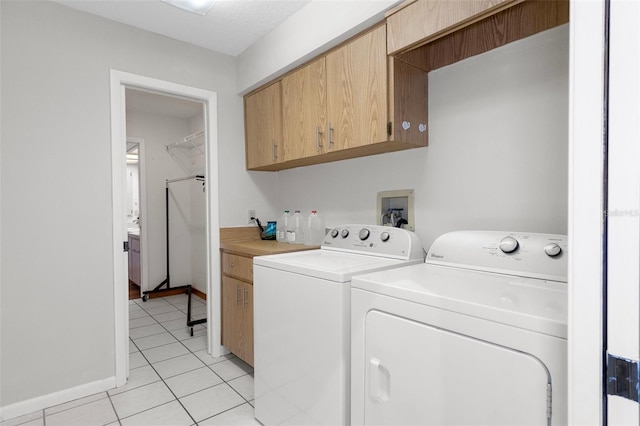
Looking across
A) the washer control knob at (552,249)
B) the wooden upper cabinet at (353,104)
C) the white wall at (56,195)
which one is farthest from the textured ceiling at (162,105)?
the washer control knob at (552,249)

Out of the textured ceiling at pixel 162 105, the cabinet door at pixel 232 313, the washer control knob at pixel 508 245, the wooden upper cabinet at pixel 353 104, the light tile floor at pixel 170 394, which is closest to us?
the washer control knob at pixel 508 245

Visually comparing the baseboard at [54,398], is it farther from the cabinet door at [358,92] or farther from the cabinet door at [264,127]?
the cabinet door at [358,92]

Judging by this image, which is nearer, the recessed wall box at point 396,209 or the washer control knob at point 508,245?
the washer control knob at point 508,245

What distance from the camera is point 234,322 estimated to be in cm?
240

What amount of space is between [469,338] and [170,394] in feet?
6.28

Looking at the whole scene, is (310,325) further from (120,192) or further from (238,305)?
(120,192)

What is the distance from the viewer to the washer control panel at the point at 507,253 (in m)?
1.20

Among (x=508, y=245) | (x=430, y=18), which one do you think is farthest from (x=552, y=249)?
(x=430, y=18)

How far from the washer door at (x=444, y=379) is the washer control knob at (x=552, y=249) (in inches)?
21.0

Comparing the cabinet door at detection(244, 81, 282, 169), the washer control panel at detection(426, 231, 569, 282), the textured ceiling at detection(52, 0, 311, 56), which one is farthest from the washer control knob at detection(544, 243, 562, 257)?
the textured ceiling at detection(52, 0, 311, 56)

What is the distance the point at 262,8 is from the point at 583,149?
2.05 metres

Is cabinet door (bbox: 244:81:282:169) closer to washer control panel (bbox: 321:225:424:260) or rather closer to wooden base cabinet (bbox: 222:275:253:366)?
washer control panel (bbox: 321:225:424:260)

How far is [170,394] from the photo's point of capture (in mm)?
2068

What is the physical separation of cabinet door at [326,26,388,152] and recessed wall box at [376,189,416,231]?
0.39m
